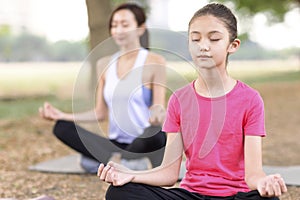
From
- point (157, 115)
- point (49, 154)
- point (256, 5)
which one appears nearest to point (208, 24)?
point (157, 115)

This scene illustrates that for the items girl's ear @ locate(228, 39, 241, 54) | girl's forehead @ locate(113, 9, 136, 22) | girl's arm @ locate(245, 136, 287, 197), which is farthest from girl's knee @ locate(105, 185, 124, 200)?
girl's forehead @ locate(113, 9, 136, 22)

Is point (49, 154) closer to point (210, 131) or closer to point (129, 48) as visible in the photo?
point (129, 48)

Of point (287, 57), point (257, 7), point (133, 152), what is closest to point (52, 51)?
point (257, 7)

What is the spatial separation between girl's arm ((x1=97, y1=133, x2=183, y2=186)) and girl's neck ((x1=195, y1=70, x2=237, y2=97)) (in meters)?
0.25

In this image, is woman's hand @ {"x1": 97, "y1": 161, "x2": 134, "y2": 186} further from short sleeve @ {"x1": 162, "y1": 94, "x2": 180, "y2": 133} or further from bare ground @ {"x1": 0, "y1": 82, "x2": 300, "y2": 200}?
bare ground @ {"x1": 0, "y1": 82, "x2": 300, "y2": 200}

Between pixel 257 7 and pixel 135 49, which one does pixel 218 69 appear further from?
pixel 257 7

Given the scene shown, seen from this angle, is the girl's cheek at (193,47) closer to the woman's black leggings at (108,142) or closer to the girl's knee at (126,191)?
the girl's knee at (126,191)

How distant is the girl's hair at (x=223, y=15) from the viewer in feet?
8.96

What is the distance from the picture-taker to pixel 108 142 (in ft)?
14.6

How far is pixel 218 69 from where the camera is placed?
9.09ft

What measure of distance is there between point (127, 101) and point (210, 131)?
4.93 feet

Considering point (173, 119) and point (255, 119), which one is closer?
point (255, 119)

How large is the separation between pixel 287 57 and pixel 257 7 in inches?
799

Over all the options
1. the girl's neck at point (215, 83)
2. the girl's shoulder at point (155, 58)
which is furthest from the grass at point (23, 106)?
the girl's neck at point (215, 83)
